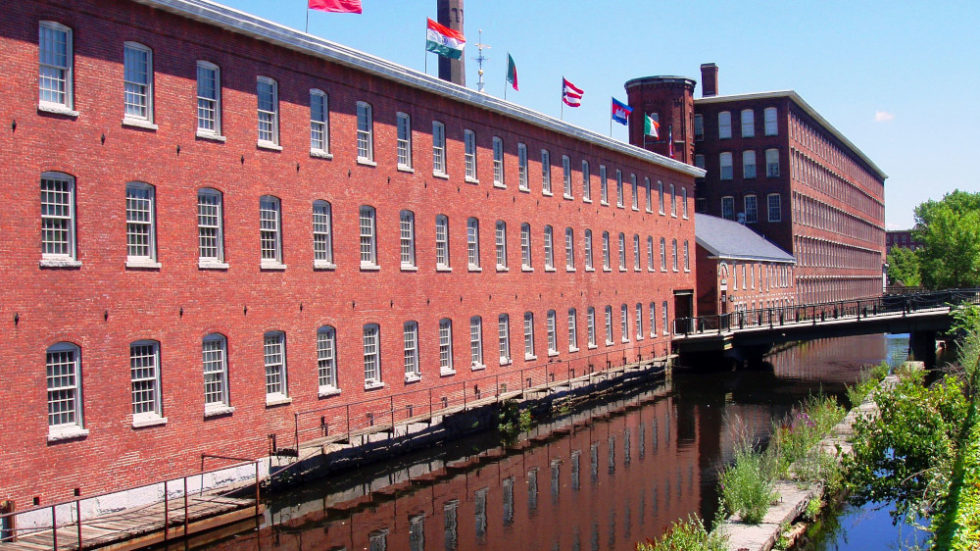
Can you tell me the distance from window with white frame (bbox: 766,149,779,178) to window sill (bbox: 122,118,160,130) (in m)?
62.6

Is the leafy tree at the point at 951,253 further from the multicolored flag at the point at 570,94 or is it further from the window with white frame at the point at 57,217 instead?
the window with white frame at the point at 57,217

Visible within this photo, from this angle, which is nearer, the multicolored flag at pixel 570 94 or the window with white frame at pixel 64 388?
the window with white frame at pixel 64 388

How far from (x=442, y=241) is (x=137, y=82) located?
525 inches

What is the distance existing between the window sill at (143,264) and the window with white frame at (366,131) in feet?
28.5

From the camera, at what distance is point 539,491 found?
23.5 m

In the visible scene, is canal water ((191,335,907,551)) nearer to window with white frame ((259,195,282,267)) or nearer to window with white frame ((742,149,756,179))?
window with white frame ((259,195,282,267))

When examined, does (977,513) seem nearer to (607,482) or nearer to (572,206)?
(607,482)

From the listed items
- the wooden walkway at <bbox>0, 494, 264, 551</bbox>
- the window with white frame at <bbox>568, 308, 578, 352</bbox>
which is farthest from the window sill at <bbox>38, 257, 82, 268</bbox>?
the window with white frame at <bbox>568, 308, 578, 352</bbox>

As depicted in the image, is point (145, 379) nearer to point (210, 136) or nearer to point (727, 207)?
point (210, 136)

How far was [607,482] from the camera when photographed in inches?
962

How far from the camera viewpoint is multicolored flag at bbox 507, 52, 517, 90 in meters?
37.2

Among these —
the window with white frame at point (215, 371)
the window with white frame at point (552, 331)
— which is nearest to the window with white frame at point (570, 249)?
the window with white frame at point (552, 331)

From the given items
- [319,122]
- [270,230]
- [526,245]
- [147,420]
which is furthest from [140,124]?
[526,245]

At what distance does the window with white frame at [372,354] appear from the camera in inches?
1110
